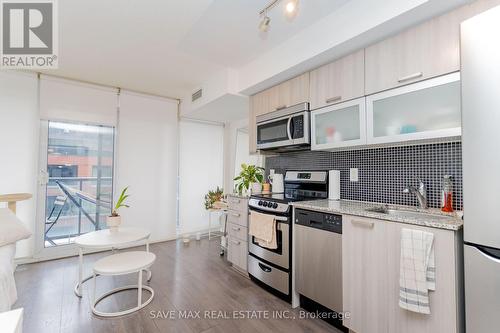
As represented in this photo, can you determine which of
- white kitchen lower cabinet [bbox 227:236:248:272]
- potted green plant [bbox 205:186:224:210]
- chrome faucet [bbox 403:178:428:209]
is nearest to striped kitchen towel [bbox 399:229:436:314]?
chrome faucet [bbox 403:178:428:209]

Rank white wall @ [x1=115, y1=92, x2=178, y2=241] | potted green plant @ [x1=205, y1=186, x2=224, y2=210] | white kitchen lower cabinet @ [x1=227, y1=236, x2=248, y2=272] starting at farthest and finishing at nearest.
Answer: potted green plant @ [x1=205, y1=186, x2=224, y2=210]
white wall @ [x1=115, y1=92, x2=178, y2=241]
white kitchen lower cabinet @ [x1=227, y1=236, x2=248, y2=272]

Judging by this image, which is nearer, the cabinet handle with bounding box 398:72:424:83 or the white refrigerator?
the white refrigerator

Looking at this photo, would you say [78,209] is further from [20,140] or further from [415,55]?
[415,55]

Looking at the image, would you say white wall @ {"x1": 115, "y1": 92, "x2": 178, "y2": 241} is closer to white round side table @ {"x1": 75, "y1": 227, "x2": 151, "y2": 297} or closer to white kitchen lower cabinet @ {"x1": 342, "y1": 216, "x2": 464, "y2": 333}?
white round side table @ {"x1": 75, "y1": 227, "x2": 151, "y2": 297}

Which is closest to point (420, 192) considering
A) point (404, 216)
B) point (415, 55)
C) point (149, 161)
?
point (404, 216)

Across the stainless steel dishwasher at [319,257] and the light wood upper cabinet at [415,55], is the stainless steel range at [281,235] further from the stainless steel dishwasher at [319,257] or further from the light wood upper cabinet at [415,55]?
the light wood upper cabinet at [415,55]

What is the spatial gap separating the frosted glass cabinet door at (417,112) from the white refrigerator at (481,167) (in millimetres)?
357

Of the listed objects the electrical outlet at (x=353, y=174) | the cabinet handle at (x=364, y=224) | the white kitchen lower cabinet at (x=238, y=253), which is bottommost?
the white kitchen lower cabinet at (x=238, y=253)

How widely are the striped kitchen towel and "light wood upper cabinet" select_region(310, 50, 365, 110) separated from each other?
1168mm

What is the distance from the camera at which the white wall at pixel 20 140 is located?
3037mm

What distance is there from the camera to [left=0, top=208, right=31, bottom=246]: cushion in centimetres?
176

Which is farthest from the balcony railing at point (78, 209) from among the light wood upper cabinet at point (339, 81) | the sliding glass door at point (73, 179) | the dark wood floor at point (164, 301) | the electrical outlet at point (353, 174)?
the electrical outlet at point (353, 174)

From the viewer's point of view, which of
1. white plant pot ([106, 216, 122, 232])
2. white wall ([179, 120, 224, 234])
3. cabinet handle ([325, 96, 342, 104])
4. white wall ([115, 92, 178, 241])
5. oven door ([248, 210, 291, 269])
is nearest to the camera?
cabinet handle ([325, 96, 342, 104])

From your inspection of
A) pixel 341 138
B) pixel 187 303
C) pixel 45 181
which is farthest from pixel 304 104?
pixel 45 181
